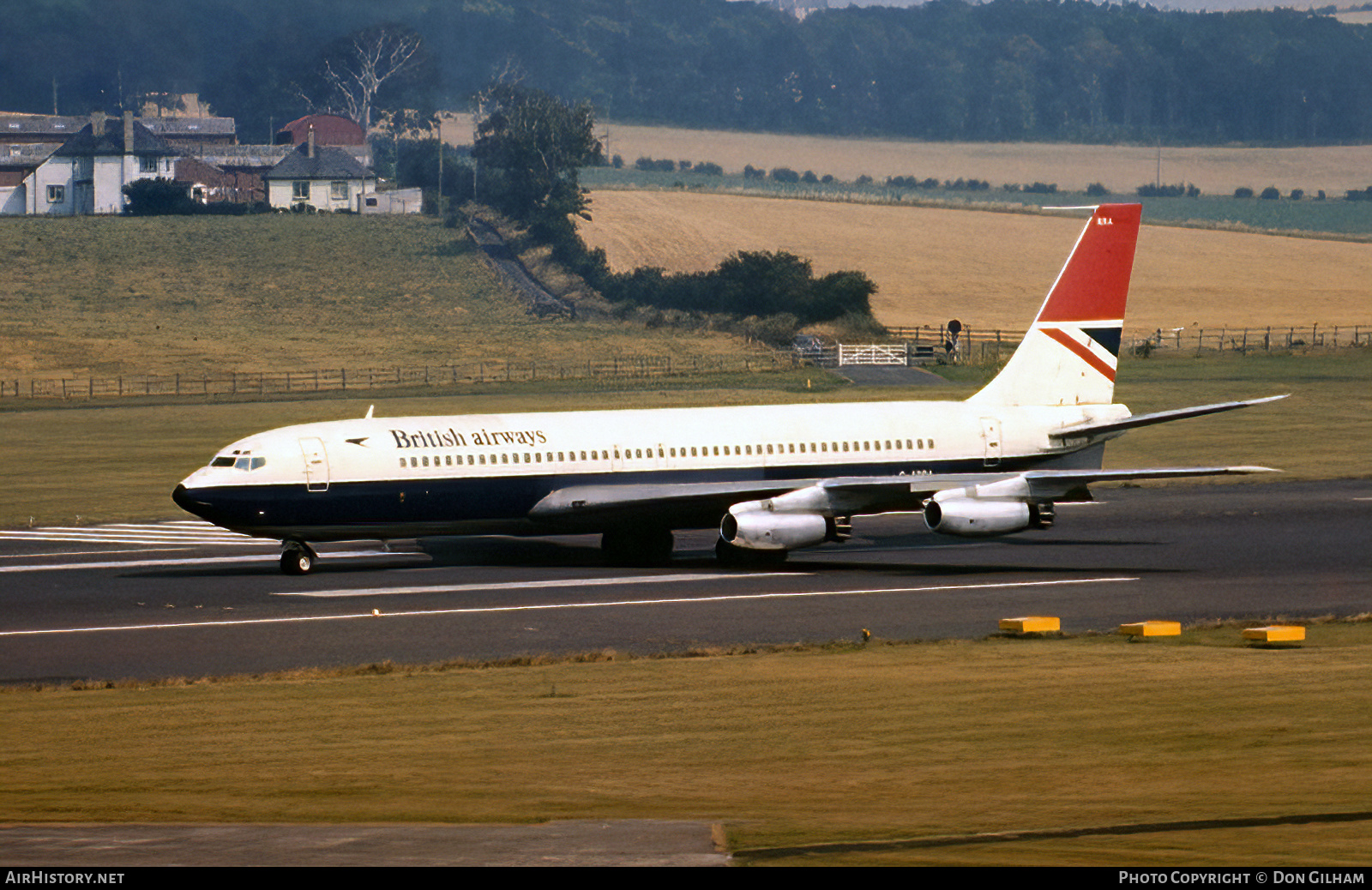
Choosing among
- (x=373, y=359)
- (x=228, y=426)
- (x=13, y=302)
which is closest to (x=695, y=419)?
(x=228, y=426)

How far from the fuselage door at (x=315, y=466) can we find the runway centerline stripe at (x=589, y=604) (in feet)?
18.2

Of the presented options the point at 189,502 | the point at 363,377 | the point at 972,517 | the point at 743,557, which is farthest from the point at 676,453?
the point at 363,377

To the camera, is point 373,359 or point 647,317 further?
point 647,317

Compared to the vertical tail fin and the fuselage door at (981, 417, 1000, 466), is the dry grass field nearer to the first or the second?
the vertical tail fin

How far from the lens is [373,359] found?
128 m

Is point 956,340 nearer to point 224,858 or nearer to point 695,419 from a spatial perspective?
point 695,419

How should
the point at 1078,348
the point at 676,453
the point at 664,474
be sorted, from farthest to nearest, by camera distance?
the point at 1078,348 < the point at 676,453 < the point at 664,474

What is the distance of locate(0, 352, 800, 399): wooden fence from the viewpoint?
113 meters

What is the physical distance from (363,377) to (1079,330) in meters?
75.4

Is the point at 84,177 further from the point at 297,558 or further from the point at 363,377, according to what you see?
the point at 297,558

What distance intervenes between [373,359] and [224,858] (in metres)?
114

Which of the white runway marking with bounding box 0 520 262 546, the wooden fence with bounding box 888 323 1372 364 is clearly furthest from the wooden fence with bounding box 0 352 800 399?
the white runway marking with bounding box 0 520 262 546

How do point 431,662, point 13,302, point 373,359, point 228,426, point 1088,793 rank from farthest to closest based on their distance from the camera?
1. point 13,302
2. point 373,359
3. point 228,426
4. point 431,662
5. point 1088,793

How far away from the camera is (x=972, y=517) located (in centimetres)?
4362
